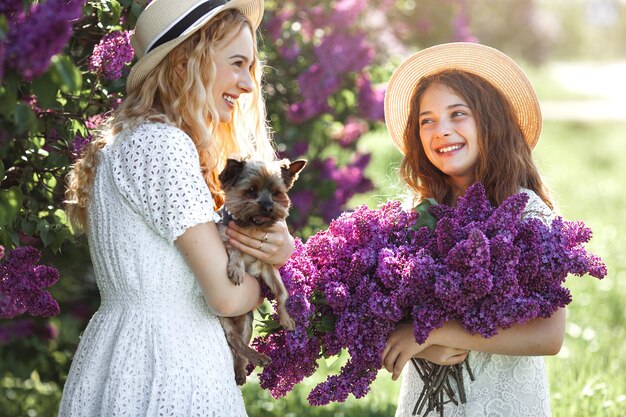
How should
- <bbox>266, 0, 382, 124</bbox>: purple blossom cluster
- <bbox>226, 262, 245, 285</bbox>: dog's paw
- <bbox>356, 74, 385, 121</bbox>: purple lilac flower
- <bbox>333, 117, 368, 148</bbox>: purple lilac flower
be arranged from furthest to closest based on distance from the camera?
<bbox>333, 117, 368, 148</bbox>: purple lilac flower, <bbox>356, 74, 385, 121</bbox>: purple lilac flower, <bbox>266, 0, 382, 124</bbox>: purple blossom cluster, <bbox>226, 262, 245, 285</bbox>: dog's paw

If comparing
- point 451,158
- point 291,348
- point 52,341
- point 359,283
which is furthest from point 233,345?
point 52,341

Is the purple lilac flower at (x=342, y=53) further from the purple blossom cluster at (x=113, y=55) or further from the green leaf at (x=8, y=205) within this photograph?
the green leaf at (x=8, y=205)

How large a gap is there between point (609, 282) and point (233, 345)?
21.2 ft

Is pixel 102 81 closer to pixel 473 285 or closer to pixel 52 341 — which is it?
pixel 473 285

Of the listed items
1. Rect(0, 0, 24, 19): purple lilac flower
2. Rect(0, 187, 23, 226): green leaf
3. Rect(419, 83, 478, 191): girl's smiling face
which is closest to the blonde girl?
Rect(0, 187, 23, 226): green leaf

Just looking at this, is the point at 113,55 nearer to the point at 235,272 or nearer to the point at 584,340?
the point at 235,272

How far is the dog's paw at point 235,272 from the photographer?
277cm

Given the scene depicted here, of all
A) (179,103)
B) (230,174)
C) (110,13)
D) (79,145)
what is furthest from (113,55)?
(230,174)

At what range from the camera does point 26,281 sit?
118 inches

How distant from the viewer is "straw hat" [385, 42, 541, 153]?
360cm

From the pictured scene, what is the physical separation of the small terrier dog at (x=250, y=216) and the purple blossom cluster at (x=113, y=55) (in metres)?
0.59

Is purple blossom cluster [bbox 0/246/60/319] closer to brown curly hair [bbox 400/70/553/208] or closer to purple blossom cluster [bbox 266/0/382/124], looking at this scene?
brown curly hair [bbox 400/70/553/208]

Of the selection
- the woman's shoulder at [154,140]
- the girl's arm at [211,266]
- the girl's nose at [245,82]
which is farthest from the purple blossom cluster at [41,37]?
the girl's nose at [245,82]

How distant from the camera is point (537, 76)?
47.8 m
